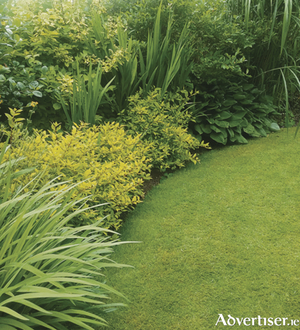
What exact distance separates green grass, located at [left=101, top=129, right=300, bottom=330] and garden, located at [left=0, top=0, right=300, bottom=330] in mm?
10

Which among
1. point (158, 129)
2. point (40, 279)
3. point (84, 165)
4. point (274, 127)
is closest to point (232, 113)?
point (274, 127)

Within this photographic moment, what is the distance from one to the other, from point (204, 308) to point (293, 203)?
4.46 ft

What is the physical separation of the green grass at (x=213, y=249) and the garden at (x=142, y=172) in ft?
0.03

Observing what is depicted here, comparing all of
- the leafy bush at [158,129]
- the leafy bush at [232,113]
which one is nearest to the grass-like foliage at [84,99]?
the leafy bush at [158,129]

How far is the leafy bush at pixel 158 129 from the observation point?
3.17 metres

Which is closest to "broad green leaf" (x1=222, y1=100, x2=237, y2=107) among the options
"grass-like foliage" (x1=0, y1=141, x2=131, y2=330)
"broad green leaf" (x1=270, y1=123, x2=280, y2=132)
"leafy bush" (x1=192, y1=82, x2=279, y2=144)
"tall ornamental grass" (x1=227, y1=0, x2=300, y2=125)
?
"leafy bush" (x1=192, y1=82, x2=279, y2=144)

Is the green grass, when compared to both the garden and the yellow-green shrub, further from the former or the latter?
the yellow-green shrub

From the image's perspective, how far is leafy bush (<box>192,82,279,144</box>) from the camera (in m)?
3.86

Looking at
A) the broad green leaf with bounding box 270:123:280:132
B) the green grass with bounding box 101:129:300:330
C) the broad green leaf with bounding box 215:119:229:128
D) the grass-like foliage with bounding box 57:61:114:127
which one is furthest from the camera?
the broad green leaf with bounding box 270:123:280:132

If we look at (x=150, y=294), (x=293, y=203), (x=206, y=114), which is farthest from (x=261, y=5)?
(x=150, y=294)

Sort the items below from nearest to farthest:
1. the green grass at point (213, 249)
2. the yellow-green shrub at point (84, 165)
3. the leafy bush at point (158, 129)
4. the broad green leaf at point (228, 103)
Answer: the green grass at point (213, 249) < the yellow-green shrub at point (84, 165) < the leafy bush at point (158, 129) < the broad green leaf at point (228, 103)

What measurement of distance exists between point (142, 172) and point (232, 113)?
1938 millimetres

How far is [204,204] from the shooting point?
2.75 m

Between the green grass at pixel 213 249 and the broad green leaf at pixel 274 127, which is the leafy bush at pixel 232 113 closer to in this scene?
the broad green leaf at pixel 274 127
